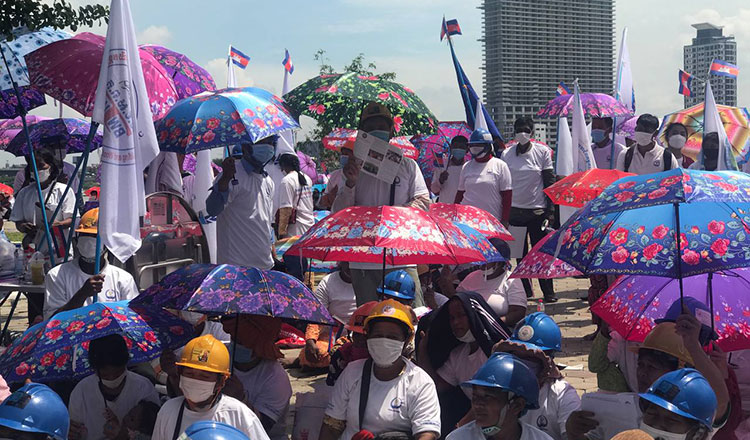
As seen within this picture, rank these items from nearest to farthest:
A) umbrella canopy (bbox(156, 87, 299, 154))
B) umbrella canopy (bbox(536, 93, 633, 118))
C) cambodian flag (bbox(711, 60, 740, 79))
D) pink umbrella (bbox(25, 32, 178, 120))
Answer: umbrella canopy (bbox(156, 87, 299, 154)) → pink umbrella (bbox(25, 32, 178, 120)) → umbrella canopy (bbox(536, 93, 633, 118)) → cambodian flag (bbox(711, 60, 740, 79))

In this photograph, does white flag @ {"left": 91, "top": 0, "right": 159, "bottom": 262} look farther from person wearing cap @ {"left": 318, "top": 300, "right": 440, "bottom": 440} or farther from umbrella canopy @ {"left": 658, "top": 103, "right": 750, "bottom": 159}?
umbrella canopy @ {"left": 658, "top": 103, "right": 750, "bottom": 159}

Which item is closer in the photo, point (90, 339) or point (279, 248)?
point (90, 339)

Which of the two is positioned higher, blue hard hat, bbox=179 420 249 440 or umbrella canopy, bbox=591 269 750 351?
blue hard hat, bbox=179 420 249 440

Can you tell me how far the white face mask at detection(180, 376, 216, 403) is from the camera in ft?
16.4

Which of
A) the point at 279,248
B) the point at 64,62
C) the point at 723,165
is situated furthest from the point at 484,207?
the point at 64,62

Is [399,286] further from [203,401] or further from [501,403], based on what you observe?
[501,403]

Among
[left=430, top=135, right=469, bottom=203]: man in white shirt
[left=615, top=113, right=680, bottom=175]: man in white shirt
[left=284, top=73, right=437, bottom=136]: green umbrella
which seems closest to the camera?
[left=284, top=73, right=437, bottom=136]: green umbrella

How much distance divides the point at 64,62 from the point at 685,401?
528 centimetres

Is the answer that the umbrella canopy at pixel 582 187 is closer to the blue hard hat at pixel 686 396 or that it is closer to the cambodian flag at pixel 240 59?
the blue hard hat at pixel 686 396

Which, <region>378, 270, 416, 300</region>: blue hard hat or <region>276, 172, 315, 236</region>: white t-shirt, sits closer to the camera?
<region>378, 270, 416, 300</region>: blue hard hat

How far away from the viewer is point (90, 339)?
18.1ft

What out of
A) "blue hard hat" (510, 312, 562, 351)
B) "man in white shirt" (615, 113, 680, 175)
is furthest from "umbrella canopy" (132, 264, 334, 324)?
"man in white shirt" (615, 113, 680, 175)

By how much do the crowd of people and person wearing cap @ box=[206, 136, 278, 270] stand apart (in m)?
0.01

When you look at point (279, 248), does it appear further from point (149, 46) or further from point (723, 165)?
point (723, 165)
